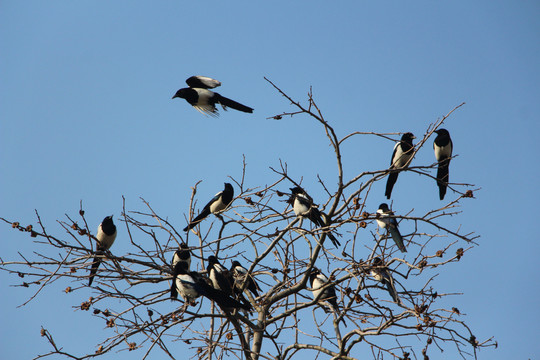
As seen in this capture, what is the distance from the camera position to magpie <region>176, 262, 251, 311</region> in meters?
3.70

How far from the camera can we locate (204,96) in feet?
17.0

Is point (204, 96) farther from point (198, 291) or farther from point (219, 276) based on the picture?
point (198, 291)

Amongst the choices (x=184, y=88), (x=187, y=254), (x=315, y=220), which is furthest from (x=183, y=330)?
(x=184, y=88)

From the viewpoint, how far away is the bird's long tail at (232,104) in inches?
201

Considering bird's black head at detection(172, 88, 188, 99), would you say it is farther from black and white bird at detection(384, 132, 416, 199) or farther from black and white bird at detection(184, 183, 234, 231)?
black and white bird at detection(384, 132, 416, 199)

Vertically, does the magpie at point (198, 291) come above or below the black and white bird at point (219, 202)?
below

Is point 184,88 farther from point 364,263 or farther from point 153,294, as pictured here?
point 364,263

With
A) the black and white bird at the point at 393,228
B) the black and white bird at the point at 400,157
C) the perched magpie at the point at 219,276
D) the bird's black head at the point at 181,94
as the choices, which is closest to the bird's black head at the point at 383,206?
the black and white bird at the point at 393,228

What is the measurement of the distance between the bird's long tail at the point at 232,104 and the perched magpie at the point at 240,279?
4.88 ft

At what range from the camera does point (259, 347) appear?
3.67 meters

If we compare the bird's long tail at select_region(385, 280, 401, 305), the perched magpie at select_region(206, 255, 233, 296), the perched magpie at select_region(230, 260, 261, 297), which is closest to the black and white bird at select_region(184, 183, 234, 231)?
the perched magpie at select_region(230, 260, 261, 297)

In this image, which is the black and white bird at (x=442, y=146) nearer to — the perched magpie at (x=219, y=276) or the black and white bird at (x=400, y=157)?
the black and white bird at (x=400, y=157)

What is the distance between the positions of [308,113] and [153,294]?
1592mm

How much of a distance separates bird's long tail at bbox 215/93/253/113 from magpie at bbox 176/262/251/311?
1.81 m
